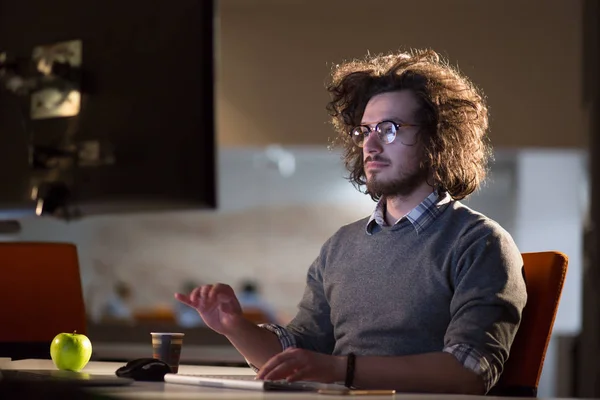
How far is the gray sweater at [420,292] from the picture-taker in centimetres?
177

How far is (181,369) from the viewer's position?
2.03 meters

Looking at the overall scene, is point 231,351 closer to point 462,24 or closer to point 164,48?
point 462,24

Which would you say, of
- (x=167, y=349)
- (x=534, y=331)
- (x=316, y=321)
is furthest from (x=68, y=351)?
(x=534, y=331)

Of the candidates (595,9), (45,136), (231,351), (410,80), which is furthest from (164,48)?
(595,9)

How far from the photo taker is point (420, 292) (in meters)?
1.90

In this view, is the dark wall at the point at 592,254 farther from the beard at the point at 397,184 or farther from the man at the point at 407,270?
the beard at the point at 397,184

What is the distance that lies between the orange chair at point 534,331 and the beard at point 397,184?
0.32m

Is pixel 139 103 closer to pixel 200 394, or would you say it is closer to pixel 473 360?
pixel 200 394

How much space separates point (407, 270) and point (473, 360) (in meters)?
0.30

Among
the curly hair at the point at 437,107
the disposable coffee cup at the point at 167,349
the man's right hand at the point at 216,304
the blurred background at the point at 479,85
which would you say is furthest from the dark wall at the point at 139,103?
the blurred background at the point at 479,85

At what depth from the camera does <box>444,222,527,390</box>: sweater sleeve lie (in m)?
1.73

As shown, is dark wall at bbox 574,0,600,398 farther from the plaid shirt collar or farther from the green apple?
the green apple

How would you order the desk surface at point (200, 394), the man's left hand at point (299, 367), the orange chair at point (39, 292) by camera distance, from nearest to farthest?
the desk surface at point (200, 394)
the man's left hand at point (299, 367)
the orange chair at point (39, 292)

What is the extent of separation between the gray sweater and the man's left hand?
25cm
